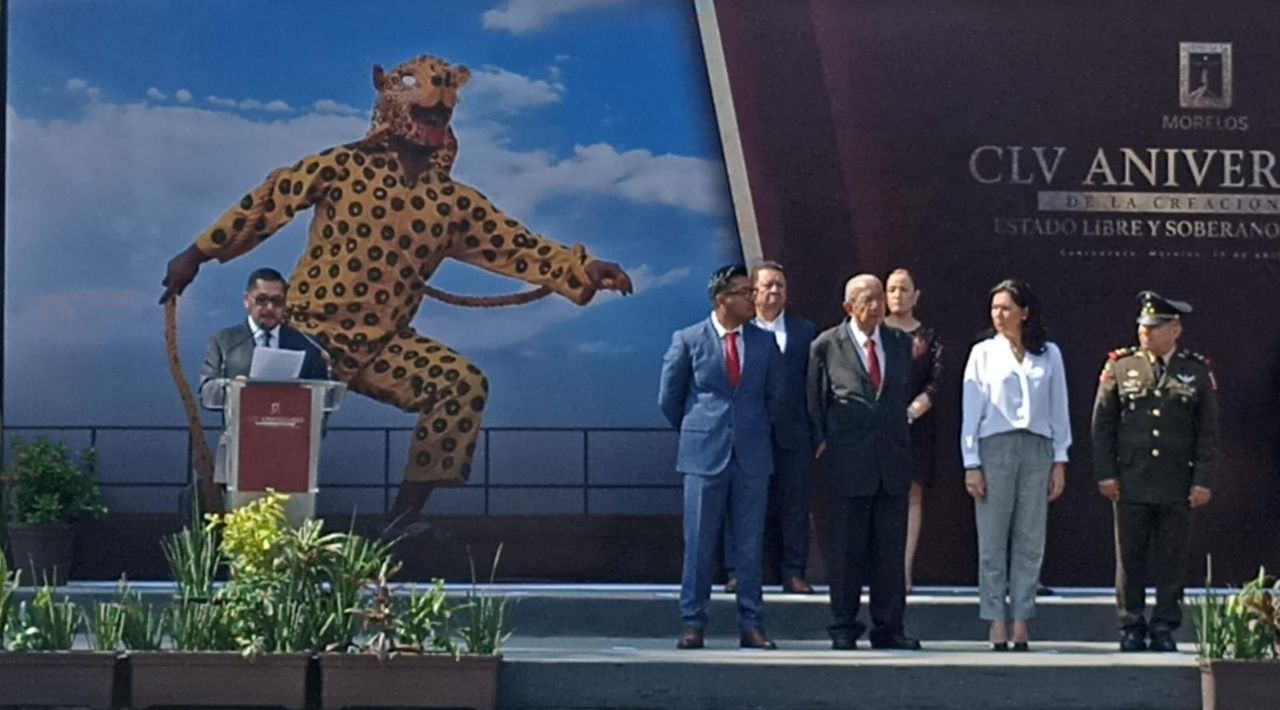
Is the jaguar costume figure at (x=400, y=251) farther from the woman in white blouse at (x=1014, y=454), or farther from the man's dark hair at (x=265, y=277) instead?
the woman in white blouse at (x=1014, y=454)

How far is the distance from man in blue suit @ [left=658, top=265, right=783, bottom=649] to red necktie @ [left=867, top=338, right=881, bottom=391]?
1.34 ft

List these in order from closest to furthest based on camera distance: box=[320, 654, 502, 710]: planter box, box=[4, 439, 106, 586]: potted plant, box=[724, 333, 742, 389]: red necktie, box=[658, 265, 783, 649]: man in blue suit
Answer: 1. box=[320, 654, 502, 710]: planter box
2. box=[658, 265, 783, 649]: man in blue suit
3. box=[724, 333, 742, 389]: red necktie
4. box=[4, 439, 106, 586]: potted plant

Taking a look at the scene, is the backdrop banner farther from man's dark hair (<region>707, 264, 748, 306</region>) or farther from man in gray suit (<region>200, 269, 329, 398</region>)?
man in gray suit (<region>200, 269, 329, 398</region>)

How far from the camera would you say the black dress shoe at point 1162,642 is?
31.2 ft

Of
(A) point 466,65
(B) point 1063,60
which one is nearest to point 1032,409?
(B) point 1063,60

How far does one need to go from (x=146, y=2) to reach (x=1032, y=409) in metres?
A: 4.77

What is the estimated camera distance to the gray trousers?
956 cm

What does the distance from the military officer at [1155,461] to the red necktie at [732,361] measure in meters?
1.63

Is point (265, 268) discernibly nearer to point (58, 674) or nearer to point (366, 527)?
point (366, 527)

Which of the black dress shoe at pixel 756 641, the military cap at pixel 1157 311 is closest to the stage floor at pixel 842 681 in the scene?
the black dress shoe at pixel 756 641

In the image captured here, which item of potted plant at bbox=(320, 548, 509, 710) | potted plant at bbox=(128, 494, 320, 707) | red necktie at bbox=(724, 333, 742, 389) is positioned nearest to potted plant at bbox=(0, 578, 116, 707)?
potted plant at bbox=(128, 494, 320, 707)

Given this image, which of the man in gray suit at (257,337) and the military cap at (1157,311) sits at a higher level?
the military cap at (1157,311)

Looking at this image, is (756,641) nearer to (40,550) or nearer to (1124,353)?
(1124,353)

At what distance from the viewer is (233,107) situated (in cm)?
1068
